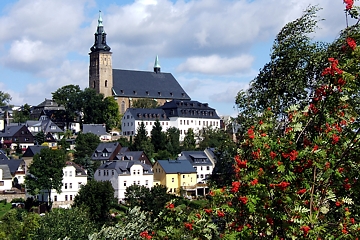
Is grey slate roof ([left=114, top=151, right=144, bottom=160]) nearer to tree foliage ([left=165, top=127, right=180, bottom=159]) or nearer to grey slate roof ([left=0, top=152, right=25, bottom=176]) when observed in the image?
tree foliage ([left=165, top=127, right=180, bottom=159])

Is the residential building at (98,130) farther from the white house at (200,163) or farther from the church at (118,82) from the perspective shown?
the white house at (200,163)

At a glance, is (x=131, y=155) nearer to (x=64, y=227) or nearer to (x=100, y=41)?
(x=64, y=227)

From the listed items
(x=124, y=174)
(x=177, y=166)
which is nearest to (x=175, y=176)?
(x=177, y=166)

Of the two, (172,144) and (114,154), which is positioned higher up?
(172,144)

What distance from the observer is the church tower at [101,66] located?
116 meters

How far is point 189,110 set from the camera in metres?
105

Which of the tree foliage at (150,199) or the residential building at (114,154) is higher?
the residential building at (114,154)

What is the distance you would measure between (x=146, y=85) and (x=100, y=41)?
11.9 meters

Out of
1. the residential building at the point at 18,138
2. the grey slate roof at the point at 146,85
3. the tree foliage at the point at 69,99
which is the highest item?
the grey slate roof at the point at 146,85

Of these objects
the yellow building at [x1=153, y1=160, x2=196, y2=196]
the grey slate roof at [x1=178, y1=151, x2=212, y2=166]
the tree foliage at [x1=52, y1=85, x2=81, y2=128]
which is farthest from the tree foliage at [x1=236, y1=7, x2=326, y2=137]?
the tree foliage at [x1=52, y1=85, x2=81, y2=128]

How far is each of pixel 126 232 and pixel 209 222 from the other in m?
4.42

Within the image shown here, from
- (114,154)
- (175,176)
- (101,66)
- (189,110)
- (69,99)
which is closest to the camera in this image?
(175,176)

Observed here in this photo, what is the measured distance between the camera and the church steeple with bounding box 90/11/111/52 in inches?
4596

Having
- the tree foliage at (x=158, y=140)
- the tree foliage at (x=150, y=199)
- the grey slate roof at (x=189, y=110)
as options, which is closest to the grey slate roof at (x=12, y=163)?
the tree foliage at (x=158, y=140)
